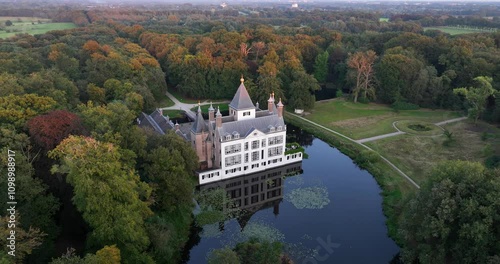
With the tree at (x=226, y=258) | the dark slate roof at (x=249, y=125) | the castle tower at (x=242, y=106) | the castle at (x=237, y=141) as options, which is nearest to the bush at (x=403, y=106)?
the castle at (x=237, y=141)

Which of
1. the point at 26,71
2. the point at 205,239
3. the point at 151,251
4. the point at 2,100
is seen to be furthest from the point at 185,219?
the point at 26,71

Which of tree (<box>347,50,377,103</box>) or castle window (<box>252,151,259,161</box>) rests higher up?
tree (<box>347,50,377,103</box>)

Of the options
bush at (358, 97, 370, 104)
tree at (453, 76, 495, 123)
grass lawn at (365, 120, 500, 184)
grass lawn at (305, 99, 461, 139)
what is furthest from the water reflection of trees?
tree at (453, 76, 495, 123)

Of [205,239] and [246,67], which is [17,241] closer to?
[205,239]

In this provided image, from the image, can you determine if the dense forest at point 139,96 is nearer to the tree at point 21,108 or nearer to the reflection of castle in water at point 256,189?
the tree at point 21,108

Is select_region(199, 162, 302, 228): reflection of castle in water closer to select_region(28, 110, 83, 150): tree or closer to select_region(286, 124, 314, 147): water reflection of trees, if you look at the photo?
select_region(286, 124, 314, 147): water reflection of trees
